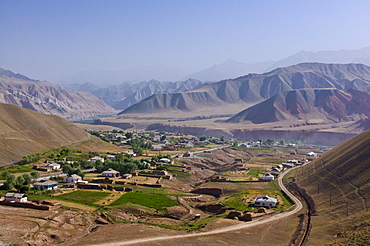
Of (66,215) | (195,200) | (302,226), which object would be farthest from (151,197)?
(302,226)

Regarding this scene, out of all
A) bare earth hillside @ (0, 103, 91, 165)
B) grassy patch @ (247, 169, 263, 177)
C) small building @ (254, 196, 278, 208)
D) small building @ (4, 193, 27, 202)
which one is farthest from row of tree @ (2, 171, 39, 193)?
grassy patch @ (247, 169, 263, 177)

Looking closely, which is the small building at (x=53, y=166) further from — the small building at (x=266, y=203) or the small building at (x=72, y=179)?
the small building at (x=266, y=203)

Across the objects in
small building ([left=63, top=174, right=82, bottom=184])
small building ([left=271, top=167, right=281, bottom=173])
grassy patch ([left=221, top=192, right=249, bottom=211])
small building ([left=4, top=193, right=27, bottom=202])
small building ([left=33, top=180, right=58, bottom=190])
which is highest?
small building ([left=4, top=193, right=27, bottom=202])

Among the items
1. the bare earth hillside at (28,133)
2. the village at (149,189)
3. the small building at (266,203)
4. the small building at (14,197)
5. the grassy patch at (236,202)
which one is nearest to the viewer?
the small building at (14,197)

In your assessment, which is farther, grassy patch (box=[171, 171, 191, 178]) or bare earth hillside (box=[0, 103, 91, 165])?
bare earth hillside (box=[0, 103, 91, 165])

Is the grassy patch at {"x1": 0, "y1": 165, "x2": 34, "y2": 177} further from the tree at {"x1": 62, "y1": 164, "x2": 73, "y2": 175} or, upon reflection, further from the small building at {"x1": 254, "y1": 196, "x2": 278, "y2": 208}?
the small building at {"x1": 254, "y1": 196, "x2": 278, "y2": 208}

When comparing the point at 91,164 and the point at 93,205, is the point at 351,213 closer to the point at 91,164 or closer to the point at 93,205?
the point at 93,205

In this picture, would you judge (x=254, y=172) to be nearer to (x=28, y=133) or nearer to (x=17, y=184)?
(x=17, y=184)

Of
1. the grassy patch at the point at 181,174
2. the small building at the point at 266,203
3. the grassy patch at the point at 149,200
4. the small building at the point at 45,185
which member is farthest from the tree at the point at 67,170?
the small building at the point at 266,203
